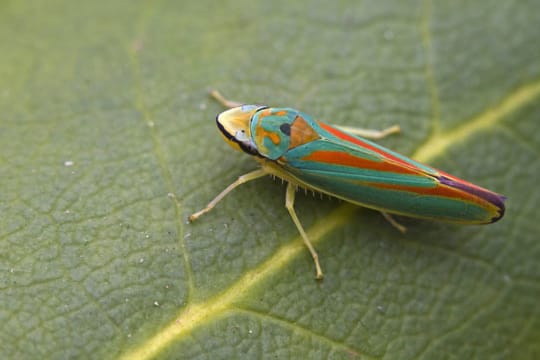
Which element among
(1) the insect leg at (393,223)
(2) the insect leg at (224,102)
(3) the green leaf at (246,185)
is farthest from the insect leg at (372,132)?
(2) the insect leg at (224,102)

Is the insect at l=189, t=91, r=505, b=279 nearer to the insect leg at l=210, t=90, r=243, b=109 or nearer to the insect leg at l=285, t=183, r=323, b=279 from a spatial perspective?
the insect leg at l=285, t=183, r=323, b=279

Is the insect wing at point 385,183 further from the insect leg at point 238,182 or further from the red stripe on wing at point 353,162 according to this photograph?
the insect leg at point 238,182

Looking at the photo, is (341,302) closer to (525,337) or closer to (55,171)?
(525,337)

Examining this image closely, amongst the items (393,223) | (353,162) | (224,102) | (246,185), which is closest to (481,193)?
(393,223)

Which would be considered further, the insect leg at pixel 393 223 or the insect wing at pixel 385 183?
the insect leg at pixel 393 223

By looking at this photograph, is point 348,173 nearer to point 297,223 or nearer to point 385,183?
point 385,183

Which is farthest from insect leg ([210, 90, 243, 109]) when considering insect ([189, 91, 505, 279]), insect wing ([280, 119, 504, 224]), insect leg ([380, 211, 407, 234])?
insect leg ([380, 211, 407, 234])

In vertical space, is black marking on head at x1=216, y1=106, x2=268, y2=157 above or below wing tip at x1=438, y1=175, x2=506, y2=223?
above

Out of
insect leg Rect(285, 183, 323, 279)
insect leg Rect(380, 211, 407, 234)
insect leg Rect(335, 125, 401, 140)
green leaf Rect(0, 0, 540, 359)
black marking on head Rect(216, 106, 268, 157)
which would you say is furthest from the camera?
insect leg Rect(335, 125, 401, 140)
